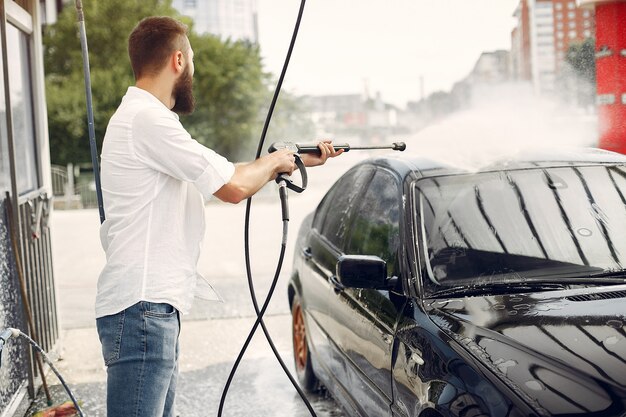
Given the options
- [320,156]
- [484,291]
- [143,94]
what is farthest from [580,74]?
[143,94]

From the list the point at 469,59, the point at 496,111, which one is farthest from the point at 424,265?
the point at 469,59

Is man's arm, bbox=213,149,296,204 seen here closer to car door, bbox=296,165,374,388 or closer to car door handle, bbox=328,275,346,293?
car door handle, bbox=328,275,346,293

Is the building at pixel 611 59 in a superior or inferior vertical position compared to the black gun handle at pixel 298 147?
superior

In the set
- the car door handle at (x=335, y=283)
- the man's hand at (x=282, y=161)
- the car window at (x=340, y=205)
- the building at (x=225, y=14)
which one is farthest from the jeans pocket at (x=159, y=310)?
the building at (x=225, y=14)

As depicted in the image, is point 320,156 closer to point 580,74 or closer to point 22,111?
point 22,111

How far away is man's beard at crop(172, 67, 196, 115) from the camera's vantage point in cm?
286

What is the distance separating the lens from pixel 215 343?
641 centimetres

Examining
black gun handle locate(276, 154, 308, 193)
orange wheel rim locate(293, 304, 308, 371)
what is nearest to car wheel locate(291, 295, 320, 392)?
orange wheel rim locate(293, 304, 308, 371)

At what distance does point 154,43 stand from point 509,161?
5.72ft

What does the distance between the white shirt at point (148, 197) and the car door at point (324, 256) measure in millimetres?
1680

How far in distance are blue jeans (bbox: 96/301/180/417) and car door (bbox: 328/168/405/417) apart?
0.97 metres

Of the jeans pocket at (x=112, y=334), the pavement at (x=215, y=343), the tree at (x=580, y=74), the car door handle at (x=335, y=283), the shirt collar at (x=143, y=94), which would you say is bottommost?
the pavement at (x=215, y=343)

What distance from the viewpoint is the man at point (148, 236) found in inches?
103

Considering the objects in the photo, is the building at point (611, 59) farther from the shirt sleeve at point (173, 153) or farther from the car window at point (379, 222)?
the shirt sleeve at point (173, 153)
